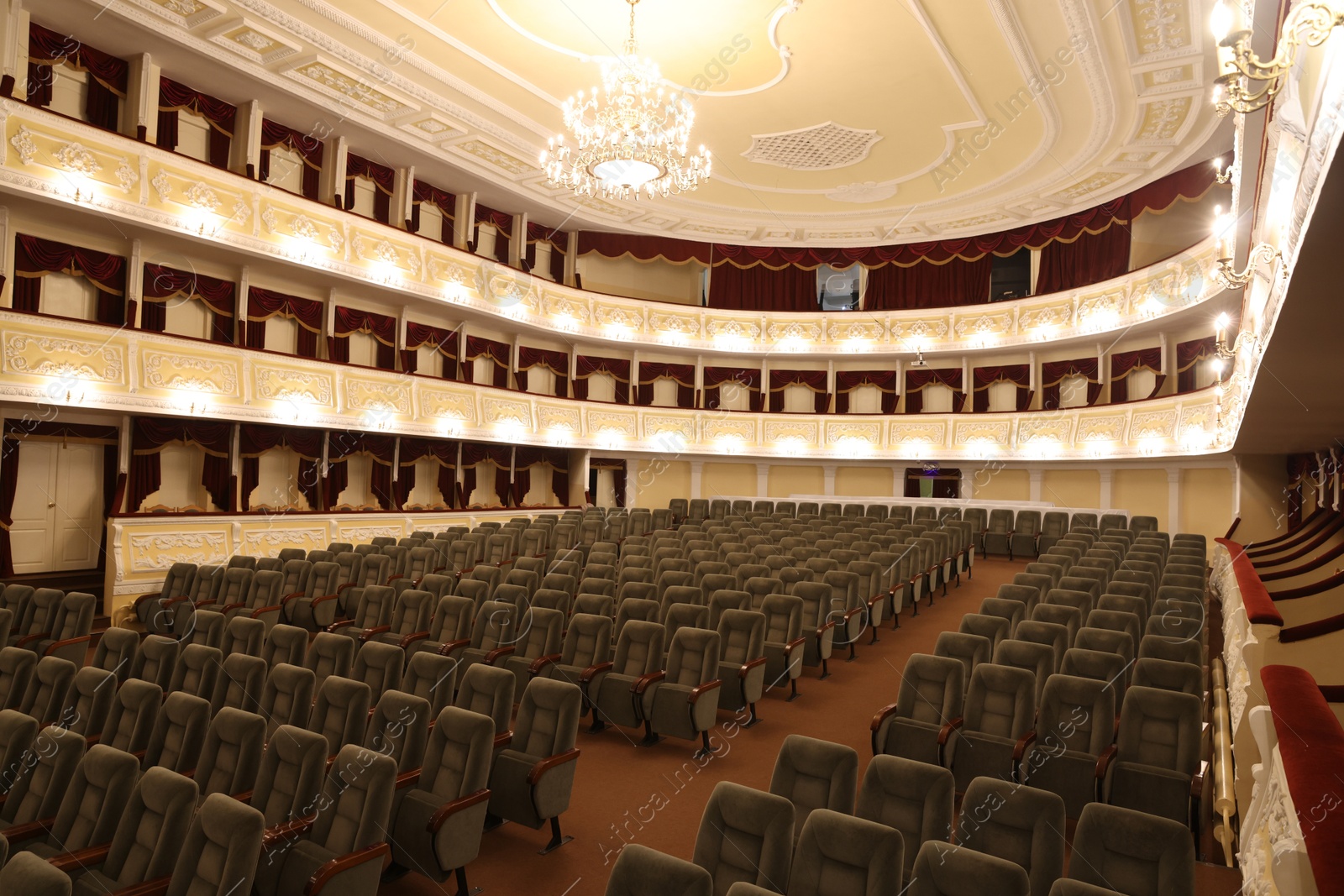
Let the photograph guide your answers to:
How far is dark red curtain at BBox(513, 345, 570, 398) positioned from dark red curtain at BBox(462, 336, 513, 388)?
23 centimetres

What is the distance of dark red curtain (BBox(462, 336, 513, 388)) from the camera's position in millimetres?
13984

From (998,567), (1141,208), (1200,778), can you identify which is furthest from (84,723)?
(1141,208)

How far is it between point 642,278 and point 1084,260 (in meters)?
9.14

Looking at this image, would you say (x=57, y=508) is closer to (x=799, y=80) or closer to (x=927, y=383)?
(x=799, y=80)

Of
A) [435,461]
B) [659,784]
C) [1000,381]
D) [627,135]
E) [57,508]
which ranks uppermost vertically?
[627,135]

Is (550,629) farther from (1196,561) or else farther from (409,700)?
(1196,561)

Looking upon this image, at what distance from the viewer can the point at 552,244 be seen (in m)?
16.0

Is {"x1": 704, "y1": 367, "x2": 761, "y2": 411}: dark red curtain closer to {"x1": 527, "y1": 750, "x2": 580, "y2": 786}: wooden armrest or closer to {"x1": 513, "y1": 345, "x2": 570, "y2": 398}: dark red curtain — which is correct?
{"x1": 513, "y1": 345, "x2": 570, "y2": 398}: dark red curtain

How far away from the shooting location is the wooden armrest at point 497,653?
499 cm

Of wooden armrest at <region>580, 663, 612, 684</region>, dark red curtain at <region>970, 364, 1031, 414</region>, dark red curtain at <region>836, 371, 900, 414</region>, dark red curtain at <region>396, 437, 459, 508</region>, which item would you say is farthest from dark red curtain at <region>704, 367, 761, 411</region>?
wooden armrest at <region>580, 663, 612, 684</region>

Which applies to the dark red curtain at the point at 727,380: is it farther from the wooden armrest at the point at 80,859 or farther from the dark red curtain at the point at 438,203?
the wooden armrest at the point at 80,859

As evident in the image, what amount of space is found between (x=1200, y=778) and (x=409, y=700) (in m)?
3.50

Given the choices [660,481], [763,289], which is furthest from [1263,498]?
[660,481]

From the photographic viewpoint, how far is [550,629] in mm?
5250
